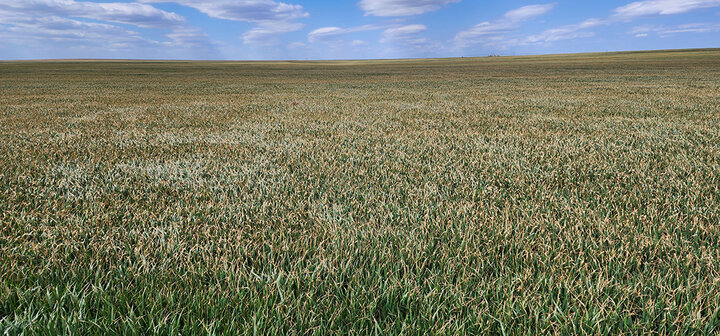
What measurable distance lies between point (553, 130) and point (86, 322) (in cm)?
702

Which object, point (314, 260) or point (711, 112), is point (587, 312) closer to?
point (314, 260)

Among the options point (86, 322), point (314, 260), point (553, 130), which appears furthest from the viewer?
point (553, 130)

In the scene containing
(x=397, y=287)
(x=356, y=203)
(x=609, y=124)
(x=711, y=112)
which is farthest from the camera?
(x=711, y=112)

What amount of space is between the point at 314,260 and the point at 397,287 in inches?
20.3

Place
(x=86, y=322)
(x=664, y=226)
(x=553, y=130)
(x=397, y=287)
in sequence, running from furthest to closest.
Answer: (x=553, y=130) → (x=664, y=226) → (x=397, y=287) → (x=86, y=322)

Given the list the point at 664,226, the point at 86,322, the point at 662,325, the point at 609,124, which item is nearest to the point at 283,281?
the point at 86,322

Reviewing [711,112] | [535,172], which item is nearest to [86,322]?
[535,172]

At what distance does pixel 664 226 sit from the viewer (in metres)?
2.44

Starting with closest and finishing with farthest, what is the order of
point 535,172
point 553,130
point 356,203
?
1. point 356,203
2. point 535,172
3. point 553,130

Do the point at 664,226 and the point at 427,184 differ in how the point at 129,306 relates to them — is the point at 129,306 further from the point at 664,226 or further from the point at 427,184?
the point at 664,226

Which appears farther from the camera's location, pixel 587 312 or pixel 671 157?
pixel 671 157

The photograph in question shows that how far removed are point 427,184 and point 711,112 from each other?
898 centimetres

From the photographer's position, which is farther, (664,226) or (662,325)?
(664,226)

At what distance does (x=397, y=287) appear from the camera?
182 cm
